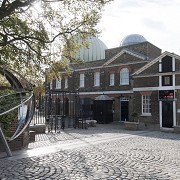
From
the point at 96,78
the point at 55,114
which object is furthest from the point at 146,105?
the point at 96,78

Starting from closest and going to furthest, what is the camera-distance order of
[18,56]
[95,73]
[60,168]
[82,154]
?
[60,168] → [82,154] → [18,56] → [95,73]

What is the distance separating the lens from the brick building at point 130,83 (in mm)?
24663

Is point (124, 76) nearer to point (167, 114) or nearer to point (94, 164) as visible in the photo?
point (167, 114)

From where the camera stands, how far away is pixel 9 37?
18.3m

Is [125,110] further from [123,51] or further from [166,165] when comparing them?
[166,165]

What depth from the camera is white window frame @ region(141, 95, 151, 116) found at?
26359 millimetres

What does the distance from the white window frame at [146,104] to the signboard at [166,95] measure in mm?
1487

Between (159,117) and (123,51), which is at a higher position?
(123,51)

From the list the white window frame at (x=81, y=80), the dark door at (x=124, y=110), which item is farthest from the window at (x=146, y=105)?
the white window frame at (x=81, y=80)

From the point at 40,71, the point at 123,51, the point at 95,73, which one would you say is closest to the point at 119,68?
the point at 123,51

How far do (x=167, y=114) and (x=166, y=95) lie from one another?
5.58 ft

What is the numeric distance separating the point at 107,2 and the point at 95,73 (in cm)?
1925

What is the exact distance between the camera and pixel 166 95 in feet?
80.9

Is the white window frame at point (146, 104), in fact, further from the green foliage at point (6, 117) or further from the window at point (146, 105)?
the green foliage at point (6, 117)
